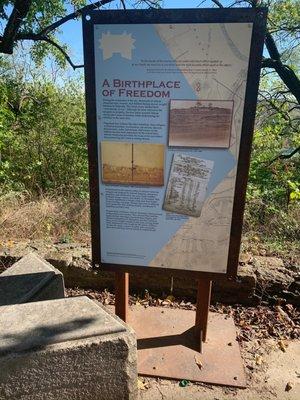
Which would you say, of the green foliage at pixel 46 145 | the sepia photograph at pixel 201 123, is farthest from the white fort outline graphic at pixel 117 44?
the green foliage at pixel 46 145

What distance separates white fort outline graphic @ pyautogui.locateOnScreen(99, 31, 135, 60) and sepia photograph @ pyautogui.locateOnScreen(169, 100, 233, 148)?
39cm

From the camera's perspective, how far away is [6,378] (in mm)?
1680

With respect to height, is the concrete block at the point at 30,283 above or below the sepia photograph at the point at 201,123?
below

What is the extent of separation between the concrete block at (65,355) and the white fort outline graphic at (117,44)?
4.77 feet

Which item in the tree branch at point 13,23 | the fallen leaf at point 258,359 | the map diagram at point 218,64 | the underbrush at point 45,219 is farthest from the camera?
the tree branch at point 13,23

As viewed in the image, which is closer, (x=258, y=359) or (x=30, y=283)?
(x=30, y=283)

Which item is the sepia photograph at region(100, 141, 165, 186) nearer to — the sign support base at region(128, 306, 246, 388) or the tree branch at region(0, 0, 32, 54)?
the sign support base at region(128, 306, 246, 388)

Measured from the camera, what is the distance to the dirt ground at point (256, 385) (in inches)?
91.5

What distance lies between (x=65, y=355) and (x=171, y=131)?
1332 mm

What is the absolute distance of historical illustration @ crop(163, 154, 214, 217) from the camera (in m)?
2.22

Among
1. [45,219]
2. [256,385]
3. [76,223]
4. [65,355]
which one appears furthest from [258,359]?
[45,219]

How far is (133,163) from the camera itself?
2262 mm

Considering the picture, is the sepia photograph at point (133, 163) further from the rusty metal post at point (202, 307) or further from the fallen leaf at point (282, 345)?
the fallen leaf at point (282, 345)

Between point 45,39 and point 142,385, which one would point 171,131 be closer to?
point 142,385
